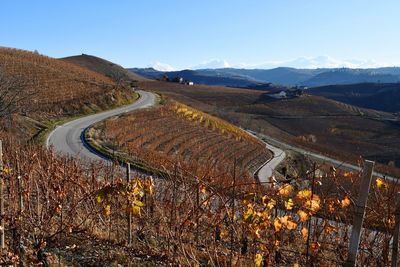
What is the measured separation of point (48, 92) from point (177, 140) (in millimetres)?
16892

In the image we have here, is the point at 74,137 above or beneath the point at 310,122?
above

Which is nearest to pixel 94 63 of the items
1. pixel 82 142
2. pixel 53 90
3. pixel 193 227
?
pixel 53 90

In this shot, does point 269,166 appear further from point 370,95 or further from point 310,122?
point 370,95

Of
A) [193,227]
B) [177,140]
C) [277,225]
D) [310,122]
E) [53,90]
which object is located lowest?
[310,122]

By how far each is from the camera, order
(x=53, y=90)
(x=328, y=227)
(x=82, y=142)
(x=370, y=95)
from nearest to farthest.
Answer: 1. (x=328, y=227)
2. (x=82, y=142)
3. (x=53, y=90)
4. (x=370, y=95)

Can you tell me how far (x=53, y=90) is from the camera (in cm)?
4303

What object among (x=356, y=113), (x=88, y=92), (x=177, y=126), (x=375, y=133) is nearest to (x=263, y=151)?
(x=177, y=126)

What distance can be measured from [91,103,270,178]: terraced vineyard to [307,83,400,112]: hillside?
12169cm

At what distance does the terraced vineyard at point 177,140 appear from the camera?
2630cm

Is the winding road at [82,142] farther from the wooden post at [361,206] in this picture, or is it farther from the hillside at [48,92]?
the wooden post at [361,206]

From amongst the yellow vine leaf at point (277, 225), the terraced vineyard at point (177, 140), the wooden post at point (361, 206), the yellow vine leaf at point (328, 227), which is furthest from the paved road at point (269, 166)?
the wooden post at point (361, 206)

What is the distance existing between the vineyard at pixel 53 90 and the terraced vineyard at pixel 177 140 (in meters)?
5.09

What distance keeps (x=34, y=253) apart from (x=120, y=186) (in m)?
1.72

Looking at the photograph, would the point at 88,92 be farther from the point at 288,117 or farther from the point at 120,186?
the point at 288,117
